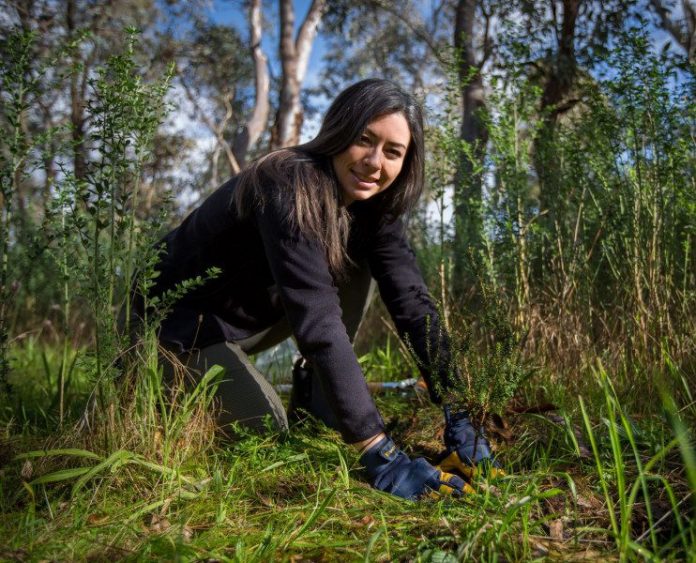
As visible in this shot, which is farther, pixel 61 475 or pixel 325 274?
pixel 325 274

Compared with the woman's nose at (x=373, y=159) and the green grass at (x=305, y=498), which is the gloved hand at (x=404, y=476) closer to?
the green grass at (x=305, y=498)

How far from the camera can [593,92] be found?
3.11 m

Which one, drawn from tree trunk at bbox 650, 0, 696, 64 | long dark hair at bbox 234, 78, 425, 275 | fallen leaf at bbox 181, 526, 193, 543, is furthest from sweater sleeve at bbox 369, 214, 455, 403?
tree trunk at bbox 650, 0, 696, 64

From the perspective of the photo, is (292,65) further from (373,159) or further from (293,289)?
(293,289)

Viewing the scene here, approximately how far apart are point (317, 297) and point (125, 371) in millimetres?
679

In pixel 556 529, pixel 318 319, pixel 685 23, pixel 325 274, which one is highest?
pixel 685 23

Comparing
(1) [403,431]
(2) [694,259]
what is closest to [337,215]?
(1) [403,431]

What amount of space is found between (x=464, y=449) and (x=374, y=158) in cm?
99

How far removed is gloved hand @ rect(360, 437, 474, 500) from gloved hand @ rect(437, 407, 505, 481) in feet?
0.42

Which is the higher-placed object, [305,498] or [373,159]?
[373,159]

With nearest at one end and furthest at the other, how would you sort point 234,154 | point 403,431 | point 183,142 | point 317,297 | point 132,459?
point 132,459, point 317,297, point 403,431, point 234,154, point 183,142

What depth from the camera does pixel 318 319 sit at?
200 centimetres

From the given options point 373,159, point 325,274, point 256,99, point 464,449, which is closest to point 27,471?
point 325,274

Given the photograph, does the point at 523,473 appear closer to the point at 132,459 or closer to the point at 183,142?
the point at 132,459
